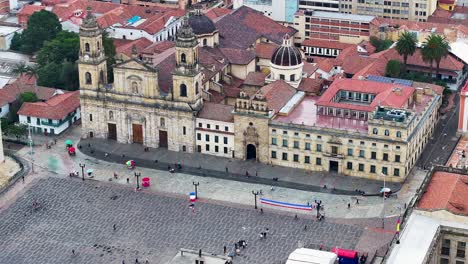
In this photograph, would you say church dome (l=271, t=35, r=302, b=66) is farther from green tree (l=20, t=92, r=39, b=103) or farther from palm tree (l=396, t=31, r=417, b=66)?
green tree (l=20, t=92, r=39, b=103)

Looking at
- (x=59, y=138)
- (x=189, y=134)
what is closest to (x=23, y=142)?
(x=59, y=138)

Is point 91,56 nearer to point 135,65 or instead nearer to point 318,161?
point 135,65

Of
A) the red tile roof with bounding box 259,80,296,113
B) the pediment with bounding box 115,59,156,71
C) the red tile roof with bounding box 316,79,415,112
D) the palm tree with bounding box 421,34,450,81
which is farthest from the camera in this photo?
the palm tree with bounding box 421,34,450,81

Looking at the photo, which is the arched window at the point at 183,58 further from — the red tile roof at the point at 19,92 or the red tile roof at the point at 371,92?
the red tile roof at the point at 19,92

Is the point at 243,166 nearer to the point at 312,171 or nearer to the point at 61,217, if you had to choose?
the point at 312,171

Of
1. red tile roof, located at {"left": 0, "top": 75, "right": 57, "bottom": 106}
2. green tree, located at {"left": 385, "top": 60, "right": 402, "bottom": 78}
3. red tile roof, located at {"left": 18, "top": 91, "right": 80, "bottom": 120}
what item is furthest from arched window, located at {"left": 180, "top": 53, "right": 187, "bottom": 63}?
green tree, located at {"left": 385, "top": 60, "right": 402, "bottom": 78}

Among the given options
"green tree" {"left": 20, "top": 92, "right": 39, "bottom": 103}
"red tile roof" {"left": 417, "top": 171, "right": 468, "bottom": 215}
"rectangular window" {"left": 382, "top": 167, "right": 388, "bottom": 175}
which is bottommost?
"rectangular window" {"left": 382, "top": 167, "right": 388, "bottom": 175}

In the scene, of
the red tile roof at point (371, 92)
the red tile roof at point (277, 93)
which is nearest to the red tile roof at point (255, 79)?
the red tile roof at point (277, 93)
